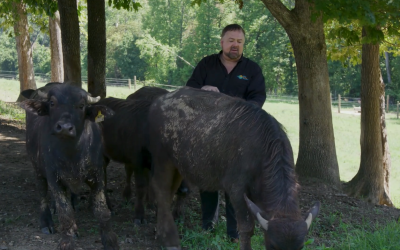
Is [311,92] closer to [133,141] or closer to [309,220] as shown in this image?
[133,141]

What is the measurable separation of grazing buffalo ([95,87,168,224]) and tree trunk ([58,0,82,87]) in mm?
3487

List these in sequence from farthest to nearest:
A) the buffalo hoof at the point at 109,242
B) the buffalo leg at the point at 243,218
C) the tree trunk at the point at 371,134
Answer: the tree trunk at the point at 371,134
the buffalo hoof at the point at 109,242
the buffalo leg at the point at 243,218

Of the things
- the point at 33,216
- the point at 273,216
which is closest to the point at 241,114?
the point at 273,216

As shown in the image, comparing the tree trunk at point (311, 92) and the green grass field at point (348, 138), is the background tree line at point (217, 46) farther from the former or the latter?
the tree trunk at point (311, 92)

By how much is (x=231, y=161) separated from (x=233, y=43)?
1780 mm

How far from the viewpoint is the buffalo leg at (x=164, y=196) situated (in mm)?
5641

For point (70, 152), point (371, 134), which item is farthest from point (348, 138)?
point (70, 152)

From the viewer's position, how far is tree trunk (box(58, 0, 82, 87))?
405 inches

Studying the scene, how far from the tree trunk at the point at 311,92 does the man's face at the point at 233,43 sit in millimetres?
2963

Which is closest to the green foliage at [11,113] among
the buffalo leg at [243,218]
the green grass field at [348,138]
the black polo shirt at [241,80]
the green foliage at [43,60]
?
the green grass field at [348,138]

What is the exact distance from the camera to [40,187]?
20.6 feet

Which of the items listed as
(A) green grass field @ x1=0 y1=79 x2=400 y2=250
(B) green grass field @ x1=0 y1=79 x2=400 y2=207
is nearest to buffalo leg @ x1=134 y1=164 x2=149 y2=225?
(A) green grass field @ x1=0 y1=79 x2=400 y2=250

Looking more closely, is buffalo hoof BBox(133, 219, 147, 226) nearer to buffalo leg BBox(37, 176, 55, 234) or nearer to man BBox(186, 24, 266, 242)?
man BBox(186, 24, 266, 242)

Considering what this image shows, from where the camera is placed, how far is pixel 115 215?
6.87m
